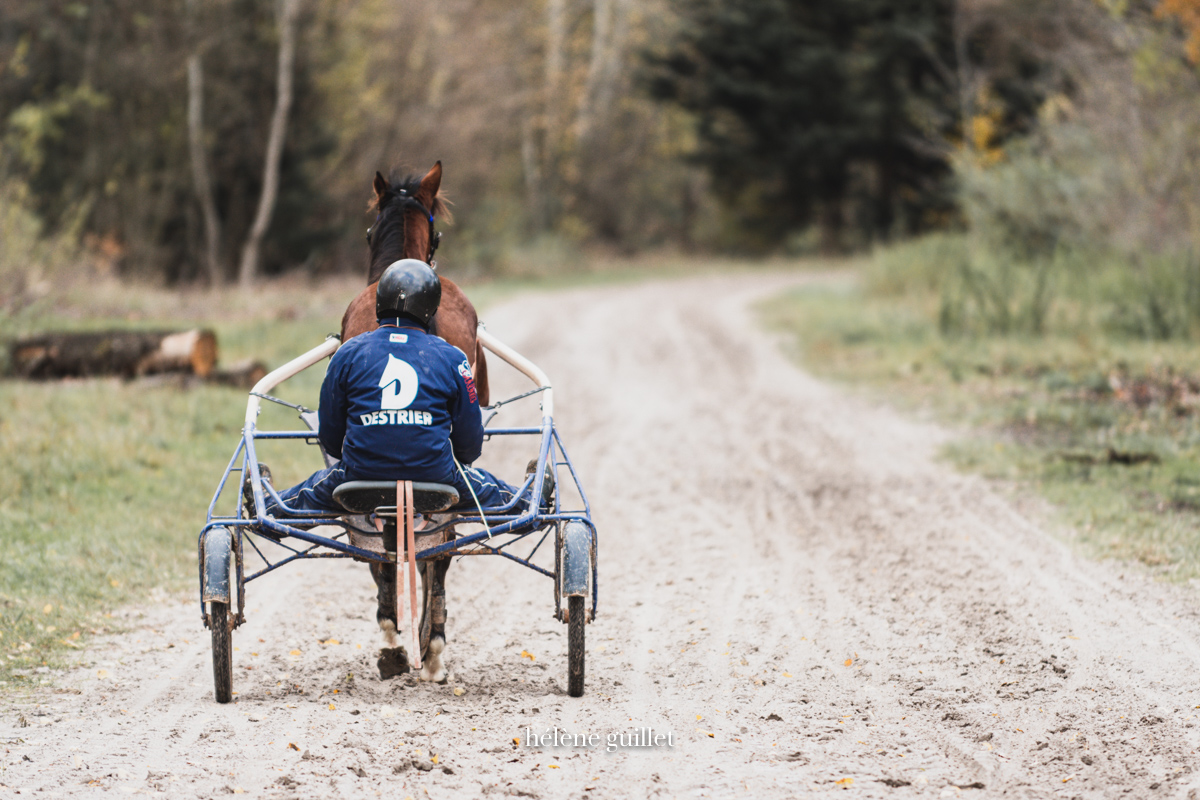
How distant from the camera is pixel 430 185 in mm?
5586

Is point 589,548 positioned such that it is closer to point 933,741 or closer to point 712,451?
point 933,741

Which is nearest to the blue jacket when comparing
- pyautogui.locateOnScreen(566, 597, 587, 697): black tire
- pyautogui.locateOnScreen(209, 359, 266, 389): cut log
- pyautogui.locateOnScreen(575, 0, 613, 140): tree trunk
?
pyautogui.locateOnScreen(566, 597, 587, 697): black tire

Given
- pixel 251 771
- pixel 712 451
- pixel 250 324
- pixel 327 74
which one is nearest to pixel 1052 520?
pixel 712 451

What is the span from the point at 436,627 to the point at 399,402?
1.13 metres

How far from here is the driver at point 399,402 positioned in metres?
4.65

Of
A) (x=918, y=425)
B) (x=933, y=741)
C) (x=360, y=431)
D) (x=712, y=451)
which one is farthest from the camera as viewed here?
(x=918, y=425)

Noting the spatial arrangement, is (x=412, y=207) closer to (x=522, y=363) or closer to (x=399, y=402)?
(x=522, y=363)

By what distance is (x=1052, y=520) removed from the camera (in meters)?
7.87

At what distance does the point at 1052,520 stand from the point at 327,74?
21779mm

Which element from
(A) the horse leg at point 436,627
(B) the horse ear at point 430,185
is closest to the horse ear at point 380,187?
(B) the horse ear at point 430,185

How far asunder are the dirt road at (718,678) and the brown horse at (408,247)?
5.11 ft

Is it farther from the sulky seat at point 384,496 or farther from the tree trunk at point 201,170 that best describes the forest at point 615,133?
the sulky seat at point 384,496

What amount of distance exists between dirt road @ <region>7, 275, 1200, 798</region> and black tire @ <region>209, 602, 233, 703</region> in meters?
0.10

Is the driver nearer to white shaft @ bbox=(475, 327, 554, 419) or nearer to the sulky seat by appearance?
the sulky seat
